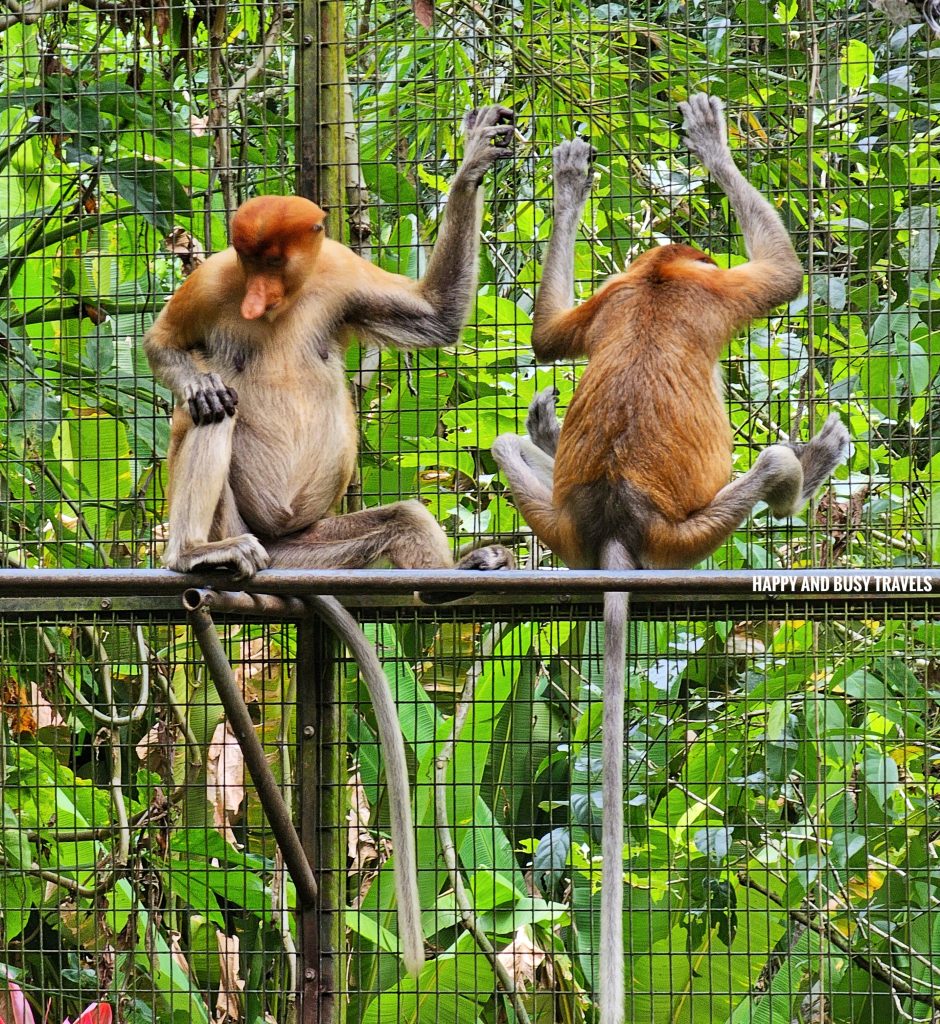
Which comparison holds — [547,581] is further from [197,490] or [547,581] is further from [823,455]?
[823,455]

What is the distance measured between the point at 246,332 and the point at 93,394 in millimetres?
842

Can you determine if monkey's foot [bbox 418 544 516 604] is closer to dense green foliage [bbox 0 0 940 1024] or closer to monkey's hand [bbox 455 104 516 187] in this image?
dense green foliage [bbox 0 0 940 1024]

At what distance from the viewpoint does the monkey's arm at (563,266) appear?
533 cm

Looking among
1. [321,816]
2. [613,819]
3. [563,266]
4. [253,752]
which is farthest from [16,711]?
[613,819]

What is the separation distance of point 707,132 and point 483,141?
0.84 metres

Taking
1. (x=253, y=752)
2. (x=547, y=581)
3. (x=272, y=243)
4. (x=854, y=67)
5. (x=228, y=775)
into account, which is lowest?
(x=228, y=775)

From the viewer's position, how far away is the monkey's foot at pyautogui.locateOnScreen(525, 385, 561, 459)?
5.71 m

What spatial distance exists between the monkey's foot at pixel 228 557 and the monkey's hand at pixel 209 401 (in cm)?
43

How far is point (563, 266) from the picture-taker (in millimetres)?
5391

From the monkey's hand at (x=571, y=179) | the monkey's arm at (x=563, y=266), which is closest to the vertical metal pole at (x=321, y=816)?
the monkey's arm at (x=563, y=266)

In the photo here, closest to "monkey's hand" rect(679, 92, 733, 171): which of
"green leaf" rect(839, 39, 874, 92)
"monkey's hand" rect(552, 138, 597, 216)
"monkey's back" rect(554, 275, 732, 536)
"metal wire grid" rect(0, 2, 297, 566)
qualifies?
"monkey's hand" rect(552, 138, 597, 216)

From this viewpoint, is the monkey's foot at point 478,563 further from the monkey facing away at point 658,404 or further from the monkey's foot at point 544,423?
the monkey's foot at point 544,423

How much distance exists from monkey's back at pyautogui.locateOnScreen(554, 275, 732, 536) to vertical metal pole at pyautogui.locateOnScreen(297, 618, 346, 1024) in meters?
1.06

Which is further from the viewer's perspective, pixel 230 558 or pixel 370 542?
pixel 370 542
